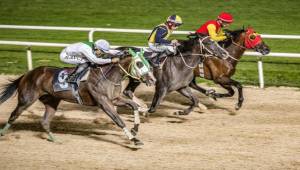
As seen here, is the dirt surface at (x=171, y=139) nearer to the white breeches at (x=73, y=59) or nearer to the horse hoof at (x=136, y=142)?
the horse hoof at (x=136, y=142)

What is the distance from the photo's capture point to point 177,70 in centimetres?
1061

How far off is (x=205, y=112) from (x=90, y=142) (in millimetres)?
2816

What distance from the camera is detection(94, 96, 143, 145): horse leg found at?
910 centimetres

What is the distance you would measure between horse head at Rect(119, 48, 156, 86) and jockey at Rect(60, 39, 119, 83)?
0.49ft

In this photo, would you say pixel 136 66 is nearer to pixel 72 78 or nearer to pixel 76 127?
pixel 72 78

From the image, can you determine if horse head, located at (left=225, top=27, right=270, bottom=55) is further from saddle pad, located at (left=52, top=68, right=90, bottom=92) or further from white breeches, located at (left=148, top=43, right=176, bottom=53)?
saddle pad, located at (left=52, top=68, right=90, bottom=92)

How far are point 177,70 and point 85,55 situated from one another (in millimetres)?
1935

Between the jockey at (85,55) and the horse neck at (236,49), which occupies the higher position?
the jockey at (85,55)

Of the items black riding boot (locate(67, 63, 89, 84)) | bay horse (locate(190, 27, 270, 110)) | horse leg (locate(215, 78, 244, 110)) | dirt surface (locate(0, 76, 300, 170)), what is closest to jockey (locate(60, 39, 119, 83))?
black riding boot (locate(67, 63, 89, 84))

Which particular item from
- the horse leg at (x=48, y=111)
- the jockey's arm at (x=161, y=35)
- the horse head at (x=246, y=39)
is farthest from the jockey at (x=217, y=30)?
the horse leg at (x=48, y=111)

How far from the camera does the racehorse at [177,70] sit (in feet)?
34.7

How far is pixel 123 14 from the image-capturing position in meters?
22.9

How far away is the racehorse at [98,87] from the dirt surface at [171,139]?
16.0 inches

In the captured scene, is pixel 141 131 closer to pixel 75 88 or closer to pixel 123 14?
pixel 75 88
